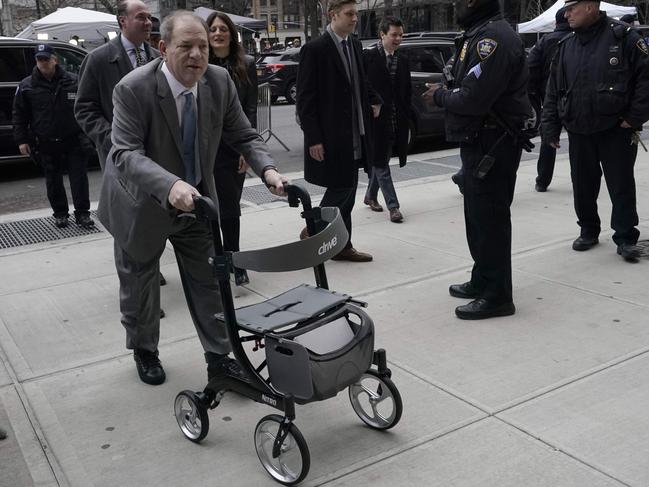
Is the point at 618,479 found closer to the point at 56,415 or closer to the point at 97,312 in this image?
the point at 56,415

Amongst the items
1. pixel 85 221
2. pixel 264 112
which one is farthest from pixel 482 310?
pixel 264 112

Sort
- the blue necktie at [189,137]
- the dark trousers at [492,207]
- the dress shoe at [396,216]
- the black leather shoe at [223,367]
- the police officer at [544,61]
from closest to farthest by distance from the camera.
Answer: the black leather shoe at [223,367] → the blue necktie at [189,137] → the dark trousers at [492,207] → the dress shoe at [396,216] → the police officer at [544,61]

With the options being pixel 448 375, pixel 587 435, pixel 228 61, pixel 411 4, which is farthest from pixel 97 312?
pixel 411 4

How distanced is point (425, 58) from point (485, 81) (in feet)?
27.5

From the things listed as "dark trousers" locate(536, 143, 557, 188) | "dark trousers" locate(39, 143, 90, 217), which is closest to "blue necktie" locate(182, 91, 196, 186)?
"dark trousers" locate(39, 143, 90, 217)

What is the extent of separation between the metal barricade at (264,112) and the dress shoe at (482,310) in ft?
26.5

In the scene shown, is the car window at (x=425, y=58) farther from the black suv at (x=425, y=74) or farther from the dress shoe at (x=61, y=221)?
the dress shoe at (x=61, y=221)

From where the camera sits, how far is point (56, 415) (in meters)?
3.63

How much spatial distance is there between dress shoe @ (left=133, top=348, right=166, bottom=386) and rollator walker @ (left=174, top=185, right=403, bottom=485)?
0.74m

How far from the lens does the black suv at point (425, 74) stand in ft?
38.7

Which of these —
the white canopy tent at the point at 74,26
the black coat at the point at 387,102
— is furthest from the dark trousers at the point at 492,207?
the white canopy tent at the point at 74,26

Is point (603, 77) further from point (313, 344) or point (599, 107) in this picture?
point (313, 344)

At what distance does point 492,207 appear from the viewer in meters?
4.56

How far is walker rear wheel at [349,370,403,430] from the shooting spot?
3.20 metres
